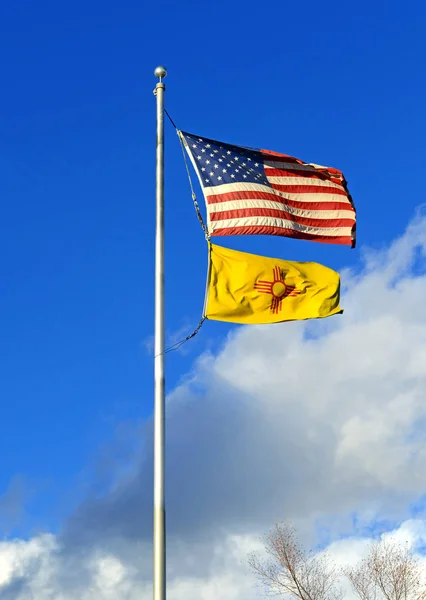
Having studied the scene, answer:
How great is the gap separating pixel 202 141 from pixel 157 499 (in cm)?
823

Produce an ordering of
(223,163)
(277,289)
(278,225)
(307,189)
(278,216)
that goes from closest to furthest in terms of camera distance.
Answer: (277,289) < (223,163) < (278,225) < (278,216) < (307,189)

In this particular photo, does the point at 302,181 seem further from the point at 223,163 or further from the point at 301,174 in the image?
the point at 223,163

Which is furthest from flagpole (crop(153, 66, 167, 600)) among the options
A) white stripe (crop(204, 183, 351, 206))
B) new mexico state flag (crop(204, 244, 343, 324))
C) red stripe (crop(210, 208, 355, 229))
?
Result: red stripe (crop(210, 208, 355, 229))

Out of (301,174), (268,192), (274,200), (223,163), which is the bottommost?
(274,200)

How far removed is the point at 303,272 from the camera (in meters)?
20.7

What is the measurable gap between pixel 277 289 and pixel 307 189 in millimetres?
3348

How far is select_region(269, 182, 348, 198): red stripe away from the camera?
21.7 m

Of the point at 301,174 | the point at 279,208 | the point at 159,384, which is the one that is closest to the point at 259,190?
the point at 279,208

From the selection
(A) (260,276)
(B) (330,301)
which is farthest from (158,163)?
(B) (330,301)

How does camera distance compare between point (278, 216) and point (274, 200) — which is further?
point (274, 200)

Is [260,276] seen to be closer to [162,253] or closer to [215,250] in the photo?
[215,250]

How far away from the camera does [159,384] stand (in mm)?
17141

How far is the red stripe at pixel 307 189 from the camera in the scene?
853 inches

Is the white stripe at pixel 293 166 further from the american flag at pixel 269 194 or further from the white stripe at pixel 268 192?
the white stripe at pixel 268 192
